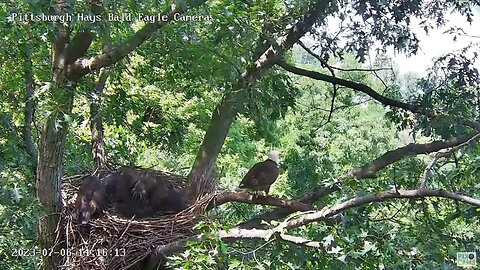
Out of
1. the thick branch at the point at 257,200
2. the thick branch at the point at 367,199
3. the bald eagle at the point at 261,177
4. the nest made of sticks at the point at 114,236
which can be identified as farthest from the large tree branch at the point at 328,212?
the bald eagle at the point at 261,177

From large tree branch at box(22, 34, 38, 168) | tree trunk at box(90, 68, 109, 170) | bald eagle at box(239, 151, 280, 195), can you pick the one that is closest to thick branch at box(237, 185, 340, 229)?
bald eagle at box(239, 151, 280, 195)

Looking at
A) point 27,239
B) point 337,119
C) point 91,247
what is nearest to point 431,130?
point 91,247

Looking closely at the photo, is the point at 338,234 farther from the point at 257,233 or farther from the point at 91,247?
the point at 91,247

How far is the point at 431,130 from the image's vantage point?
13.8ft

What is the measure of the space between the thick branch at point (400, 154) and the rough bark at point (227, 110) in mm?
894

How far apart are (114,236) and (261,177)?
1.02 meters

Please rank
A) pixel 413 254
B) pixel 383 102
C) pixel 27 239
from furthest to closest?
pixel 383 102 < pixel 27 239 < pixel 413 254

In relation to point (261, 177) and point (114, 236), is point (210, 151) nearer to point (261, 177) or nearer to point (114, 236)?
point (261, 177)

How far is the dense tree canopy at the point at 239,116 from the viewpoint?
8.73ft

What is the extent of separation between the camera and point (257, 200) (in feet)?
12.1

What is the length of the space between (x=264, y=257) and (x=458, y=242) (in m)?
0.93

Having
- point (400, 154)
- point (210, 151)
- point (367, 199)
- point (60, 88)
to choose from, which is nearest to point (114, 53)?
point (60, 88)

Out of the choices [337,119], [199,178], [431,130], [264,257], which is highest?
[337,119]

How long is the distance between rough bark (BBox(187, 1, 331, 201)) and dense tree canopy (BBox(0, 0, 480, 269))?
0.01m
